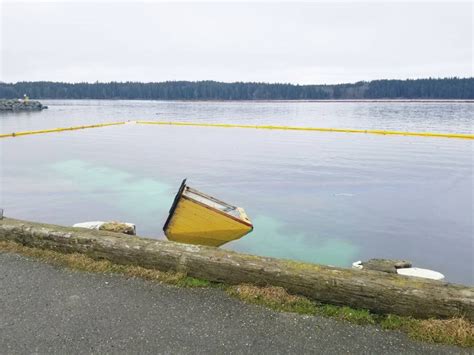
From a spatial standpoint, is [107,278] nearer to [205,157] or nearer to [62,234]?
[62,234]

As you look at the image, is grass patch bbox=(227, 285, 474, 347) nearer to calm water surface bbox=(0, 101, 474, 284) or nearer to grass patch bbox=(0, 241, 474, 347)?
grass patch bbox=(0, 241, 474, 347)

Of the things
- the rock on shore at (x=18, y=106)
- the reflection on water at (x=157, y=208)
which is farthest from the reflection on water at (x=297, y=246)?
the rock on shore at (x=18, y=106)

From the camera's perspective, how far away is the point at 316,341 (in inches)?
163

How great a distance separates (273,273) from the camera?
501 centimetres

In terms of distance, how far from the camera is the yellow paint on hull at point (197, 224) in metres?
8.08

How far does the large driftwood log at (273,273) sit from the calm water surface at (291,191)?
10.2 feet

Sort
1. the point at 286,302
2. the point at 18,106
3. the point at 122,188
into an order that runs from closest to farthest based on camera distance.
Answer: the point at 286,302 < the point at 122,188 < the point at 18,106

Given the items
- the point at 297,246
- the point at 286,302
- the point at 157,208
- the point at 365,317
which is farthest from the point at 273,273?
the point at 157,208

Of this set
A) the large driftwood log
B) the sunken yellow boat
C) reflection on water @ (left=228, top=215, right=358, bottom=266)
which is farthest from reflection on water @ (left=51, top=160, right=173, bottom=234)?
the large driftwood log

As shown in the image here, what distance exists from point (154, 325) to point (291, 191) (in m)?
9.56

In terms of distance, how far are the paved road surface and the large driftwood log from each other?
1.09 ft

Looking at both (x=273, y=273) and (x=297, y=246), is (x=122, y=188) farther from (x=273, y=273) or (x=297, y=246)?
(x=273, y=273)

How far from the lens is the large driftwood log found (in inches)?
173

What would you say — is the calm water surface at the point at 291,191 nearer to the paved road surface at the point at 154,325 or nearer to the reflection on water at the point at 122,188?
the reflection on water at the point at 122,188
